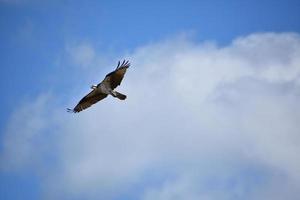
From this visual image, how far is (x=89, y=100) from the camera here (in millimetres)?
40219

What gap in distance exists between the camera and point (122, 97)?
3875cm

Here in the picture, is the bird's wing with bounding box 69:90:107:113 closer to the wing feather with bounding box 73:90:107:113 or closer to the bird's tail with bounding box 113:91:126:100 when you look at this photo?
the wing feather with bounding box 73:90:107:113

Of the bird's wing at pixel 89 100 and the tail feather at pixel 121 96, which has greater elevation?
the bird's wing at pixel 89 100

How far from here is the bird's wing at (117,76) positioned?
37.4 m

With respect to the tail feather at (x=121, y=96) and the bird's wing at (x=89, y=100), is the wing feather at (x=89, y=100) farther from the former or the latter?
the tail feather at (x=121, y=96)

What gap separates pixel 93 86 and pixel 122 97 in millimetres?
1736

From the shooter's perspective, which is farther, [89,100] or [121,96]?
[89,100]

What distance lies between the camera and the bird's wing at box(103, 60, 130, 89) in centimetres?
3738

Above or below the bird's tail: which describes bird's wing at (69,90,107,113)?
above

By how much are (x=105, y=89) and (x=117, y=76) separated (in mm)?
1380

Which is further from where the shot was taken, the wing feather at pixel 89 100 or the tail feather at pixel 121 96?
the wing feather at pixel 89 100

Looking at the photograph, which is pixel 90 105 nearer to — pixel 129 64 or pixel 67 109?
pixel 67 109

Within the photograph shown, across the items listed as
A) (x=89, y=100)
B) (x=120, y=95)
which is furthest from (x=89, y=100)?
(x=120, y=95)

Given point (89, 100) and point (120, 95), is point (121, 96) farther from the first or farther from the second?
point (89, 100)
